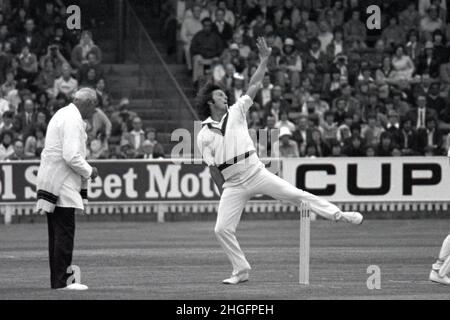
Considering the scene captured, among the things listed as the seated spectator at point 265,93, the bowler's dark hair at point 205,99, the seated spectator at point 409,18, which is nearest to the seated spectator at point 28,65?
the seated spectator at point 265,93

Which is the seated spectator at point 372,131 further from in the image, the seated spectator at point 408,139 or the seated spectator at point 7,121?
the seated spectator at point 7,121

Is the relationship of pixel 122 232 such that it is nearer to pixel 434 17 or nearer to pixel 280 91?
pixel 280 91

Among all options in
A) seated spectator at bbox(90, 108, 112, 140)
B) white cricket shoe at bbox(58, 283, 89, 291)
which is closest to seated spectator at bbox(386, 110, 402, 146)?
seated spectator at bbox(90, 108, 112, 140)

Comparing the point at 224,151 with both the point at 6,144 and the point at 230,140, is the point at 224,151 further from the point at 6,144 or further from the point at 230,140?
the point at 6,144

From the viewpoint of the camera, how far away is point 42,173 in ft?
48.6

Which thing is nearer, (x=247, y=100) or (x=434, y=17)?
(x=247, y=100)

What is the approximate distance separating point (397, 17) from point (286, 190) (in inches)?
851

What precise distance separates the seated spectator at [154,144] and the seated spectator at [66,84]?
104 inches

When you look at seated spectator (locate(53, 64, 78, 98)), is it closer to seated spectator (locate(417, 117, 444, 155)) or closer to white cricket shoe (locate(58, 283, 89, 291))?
seated spectator (locate(417, 117, 444, 155))

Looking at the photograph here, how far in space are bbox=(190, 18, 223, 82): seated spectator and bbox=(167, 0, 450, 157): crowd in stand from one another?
0.08 feet

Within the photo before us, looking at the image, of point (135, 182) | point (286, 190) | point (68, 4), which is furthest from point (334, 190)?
point (286, 190)

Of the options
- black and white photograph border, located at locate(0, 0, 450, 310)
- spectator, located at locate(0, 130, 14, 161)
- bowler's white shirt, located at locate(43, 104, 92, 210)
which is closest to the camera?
bowler's white shirt, located at locate(43, 104, 92, 210)

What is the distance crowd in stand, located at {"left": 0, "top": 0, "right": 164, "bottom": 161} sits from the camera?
29.2 metres

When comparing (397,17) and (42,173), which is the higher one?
(397,17)
